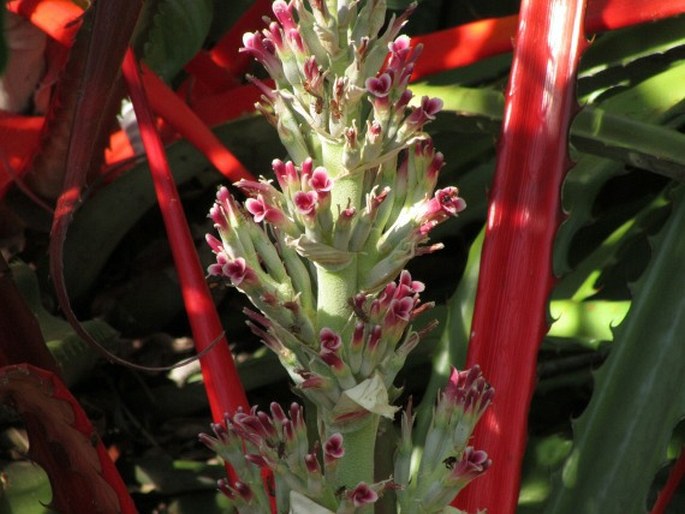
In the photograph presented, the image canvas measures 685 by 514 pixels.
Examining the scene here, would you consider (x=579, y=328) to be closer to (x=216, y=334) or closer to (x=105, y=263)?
(x=216, y=334)

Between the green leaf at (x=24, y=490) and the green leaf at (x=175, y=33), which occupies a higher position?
the green leaf at (x=175, y=33)

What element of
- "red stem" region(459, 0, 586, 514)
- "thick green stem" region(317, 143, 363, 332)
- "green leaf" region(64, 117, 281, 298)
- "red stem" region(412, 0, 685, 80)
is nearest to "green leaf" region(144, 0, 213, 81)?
"green leaf" region(64, 117, 281, 298)

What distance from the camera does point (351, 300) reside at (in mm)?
585

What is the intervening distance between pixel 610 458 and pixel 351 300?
370 mm

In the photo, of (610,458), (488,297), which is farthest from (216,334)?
(610,458)

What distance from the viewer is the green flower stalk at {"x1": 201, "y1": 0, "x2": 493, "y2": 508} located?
0.58 metres

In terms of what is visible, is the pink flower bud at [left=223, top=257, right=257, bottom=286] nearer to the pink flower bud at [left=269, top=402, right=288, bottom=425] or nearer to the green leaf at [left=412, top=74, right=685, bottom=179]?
the pink flower bud at [left=269, top=402, right=288, bottom=425]

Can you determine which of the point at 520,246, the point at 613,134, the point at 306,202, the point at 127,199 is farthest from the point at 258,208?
the point at 127,199

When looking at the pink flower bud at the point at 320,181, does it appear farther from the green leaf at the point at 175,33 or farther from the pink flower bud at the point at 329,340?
the green leaf at the point at 175,33

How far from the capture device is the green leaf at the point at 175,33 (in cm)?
109

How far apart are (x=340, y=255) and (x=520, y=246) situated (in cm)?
23

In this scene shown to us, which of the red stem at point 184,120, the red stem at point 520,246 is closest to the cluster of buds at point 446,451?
the red stem at point 520,246

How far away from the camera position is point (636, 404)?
2.88 ft

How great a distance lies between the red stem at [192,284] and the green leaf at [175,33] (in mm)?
224
